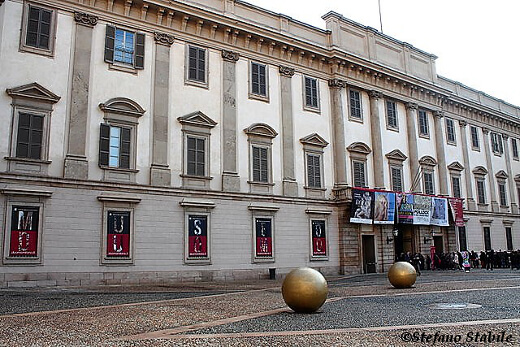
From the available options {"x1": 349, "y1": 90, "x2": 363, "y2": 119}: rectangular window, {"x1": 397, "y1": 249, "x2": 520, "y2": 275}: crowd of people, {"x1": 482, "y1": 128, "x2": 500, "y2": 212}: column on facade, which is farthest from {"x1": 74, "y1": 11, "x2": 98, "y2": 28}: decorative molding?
{"x1": 482, "y1": 128, "x2": 500, "y2": 212}: column on facade

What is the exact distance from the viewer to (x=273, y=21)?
27.9 metres

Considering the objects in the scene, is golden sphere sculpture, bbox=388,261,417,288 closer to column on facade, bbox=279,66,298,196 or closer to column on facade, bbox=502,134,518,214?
column on facade, bbox=279,66,298,196

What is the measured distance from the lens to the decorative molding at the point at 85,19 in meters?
21.4

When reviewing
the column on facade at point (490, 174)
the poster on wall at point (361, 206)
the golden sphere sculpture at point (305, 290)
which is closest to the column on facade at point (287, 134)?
the poster on wall at point (361, 206)

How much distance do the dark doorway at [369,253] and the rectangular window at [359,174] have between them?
10.9 feet

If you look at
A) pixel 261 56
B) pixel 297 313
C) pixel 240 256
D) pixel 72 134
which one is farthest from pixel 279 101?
pixel 297 313

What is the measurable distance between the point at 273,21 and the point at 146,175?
40.5 feet

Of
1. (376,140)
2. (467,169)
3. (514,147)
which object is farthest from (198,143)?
(514,147)

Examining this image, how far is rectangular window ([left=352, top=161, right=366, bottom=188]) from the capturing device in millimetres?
29750

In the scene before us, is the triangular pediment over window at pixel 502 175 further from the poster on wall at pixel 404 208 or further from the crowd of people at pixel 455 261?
the poster on wall at pixel 404 208

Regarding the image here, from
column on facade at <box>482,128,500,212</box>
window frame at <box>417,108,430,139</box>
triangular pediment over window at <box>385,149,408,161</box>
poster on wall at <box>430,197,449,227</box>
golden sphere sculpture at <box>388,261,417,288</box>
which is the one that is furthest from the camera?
column on facade at <box>482,128,500,212</box>

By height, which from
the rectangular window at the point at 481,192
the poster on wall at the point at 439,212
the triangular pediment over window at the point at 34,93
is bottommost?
the poster on wall at the point at 439,212

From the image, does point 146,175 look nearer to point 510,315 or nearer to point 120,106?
point 120,106

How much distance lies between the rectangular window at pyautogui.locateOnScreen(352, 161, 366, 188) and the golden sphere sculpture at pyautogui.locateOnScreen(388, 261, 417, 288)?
46.2 ft
